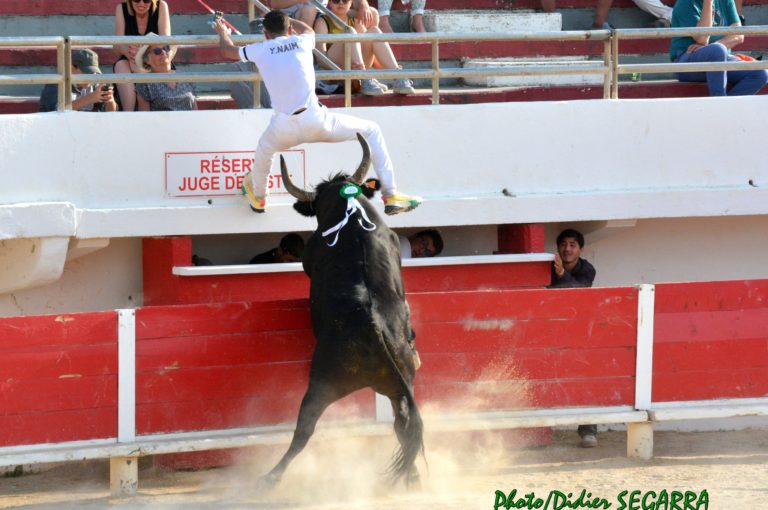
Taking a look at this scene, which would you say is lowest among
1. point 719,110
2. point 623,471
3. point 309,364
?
point 623,471

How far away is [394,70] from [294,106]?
Result: 3.69ft

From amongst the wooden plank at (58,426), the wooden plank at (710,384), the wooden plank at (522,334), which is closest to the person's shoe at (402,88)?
the wooden plank at (522,334)

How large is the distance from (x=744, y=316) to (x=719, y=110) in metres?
1.80

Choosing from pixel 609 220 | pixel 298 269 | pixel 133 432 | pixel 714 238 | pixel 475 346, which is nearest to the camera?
pixel 133 432

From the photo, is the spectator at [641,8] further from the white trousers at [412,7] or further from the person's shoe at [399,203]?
the person's shoe at [399,203]

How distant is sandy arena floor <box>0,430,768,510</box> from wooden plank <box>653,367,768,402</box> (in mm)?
377

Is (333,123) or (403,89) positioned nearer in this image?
(333,123)

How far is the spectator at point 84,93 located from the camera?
8.21m

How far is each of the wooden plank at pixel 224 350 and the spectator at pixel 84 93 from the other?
6.02 ft

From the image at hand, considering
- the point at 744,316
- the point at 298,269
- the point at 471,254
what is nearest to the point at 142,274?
the point at 298,269

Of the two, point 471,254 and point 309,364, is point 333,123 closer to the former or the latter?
point 309,364

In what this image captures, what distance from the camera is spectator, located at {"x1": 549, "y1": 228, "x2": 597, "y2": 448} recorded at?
→ 8828mm

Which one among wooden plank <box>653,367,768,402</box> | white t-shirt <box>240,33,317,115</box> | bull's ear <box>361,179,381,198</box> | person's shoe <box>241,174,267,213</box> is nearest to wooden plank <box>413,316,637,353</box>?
wooden plank <box>653,367,768,402</box>

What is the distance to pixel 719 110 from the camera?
9125mm
